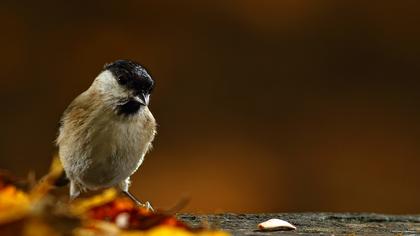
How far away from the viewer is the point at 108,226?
2.91 feet

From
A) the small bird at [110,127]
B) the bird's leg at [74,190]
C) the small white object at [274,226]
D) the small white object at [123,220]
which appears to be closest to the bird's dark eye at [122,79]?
the small bird at [110,127]

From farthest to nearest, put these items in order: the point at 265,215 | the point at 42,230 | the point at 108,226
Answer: the point at 265,215 → the point at 108,226 → the point at 42,230

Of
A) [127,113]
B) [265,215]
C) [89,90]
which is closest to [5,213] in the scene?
[265,215]

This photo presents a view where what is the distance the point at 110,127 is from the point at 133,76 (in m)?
0.15

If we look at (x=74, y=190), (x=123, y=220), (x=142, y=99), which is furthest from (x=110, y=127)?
(x=123, y=220)

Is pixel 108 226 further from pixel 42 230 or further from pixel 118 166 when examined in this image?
pixel 118 166

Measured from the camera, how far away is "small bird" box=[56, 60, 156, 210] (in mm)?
1896

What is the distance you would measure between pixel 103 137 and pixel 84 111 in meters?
0.12

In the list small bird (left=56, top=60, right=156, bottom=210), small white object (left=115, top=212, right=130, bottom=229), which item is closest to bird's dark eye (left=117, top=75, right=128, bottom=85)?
small bird (left=56, top=60, right=156, bottom=210)

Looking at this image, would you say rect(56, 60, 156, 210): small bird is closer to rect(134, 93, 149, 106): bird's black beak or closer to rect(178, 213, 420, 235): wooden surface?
rect(134, 93, 149, 106): bird's black beak

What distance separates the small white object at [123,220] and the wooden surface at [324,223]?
1.52ft

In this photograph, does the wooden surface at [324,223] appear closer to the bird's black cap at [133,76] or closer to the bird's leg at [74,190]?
the bird's black cap at [133,76]

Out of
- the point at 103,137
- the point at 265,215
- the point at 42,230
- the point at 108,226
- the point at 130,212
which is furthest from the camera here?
the point at 103,137

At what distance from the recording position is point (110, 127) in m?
1.89
